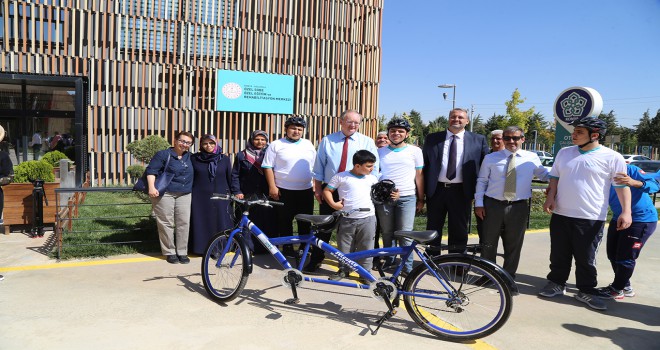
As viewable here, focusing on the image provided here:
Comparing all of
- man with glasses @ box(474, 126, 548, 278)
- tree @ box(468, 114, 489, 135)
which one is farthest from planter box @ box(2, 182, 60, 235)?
tree @ box(468, 114, 489, 135)

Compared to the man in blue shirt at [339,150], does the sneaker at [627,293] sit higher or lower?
lower

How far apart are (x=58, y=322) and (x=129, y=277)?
1.15 metres

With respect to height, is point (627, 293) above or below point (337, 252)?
below

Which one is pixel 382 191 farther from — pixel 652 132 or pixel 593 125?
pixel 652 132

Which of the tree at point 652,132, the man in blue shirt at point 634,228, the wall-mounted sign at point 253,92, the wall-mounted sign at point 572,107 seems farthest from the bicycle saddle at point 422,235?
the tree at point 652,132

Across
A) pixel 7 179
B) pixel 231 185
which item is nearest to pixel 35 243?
pixel 7 179

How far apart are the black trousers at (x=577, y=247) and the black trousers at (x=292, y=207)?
2.60m

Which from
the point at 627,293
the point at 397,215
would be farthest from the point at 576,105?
the point at 397,215

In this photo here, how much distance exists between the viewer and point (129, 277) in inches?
180

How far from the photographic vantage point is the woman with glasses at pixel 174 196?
4953 mm

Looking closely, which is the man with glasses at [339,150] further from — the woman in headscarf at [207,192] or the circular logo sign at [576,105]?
the circular logo sign at [576,105]

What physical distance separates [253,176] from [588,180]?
3549mm

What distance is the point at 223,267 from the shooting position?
4.07 metres

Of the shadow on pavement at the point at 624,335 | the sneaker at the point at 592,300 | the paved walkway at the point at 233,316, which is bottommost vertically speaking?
the paved walkway at the point at 233,316
